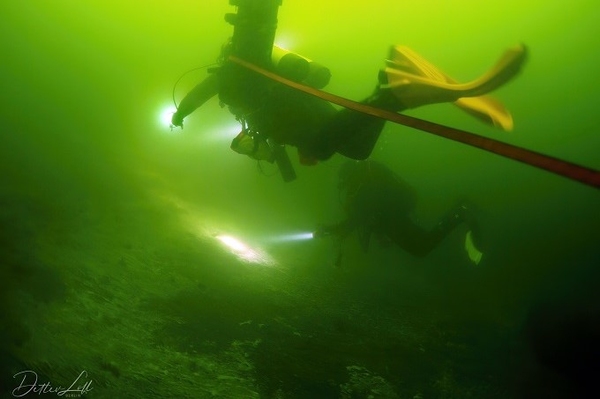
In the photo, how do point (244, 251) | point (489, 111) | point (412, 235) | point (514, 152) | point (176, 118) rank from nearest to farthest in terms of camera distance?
point (514, 152) → point (489, 111) → point (176, 118) → point (244, 251) → point (412, 235)

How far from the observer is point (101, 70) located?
29.5m

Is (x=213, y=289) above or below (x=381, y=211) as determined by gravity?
below

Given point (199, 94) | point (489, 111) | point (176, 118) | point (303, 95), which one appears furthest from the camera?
point (176, 118)

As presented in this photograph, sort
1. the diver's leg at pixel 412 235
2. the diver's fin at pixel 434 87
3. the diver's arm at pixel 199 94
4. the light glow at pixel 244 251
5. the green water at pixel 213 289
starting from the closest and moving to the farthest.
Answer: the diver's fin at pixel 434 87, the green water at pixel 213 289, the diver's arm at pixel 199 94, the light glow at pixel 244 251, the diver's leg at pixel 412 235

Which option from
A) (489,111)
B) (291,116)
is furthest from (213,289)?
(489,111)

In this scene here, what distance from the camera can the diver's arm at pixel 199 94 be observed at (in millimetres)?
3717

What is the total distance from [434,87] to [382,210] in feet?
12.5

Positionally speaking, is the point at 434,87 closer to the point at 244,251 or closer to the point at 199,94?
the point at 199,94

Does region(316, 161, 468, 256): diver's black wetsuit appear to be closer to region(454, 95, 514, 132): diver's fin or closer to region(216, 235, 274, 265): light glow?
region(216, 235, 274, 265): light glow

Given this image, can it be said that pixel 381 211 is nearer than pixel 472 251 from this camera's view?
Yes

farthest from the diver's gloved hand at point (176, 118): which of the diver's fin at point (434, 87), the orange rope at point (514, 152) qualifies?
the orange rope at point (514, 152)

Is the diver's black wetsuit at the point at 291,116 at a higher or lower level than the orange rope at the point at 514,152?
higher

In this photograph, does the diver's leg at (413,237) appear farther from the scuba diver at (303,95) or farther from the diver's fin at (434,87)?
the diver's fin at (434,87)

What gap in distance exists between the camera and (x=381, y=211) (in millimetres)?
5711
